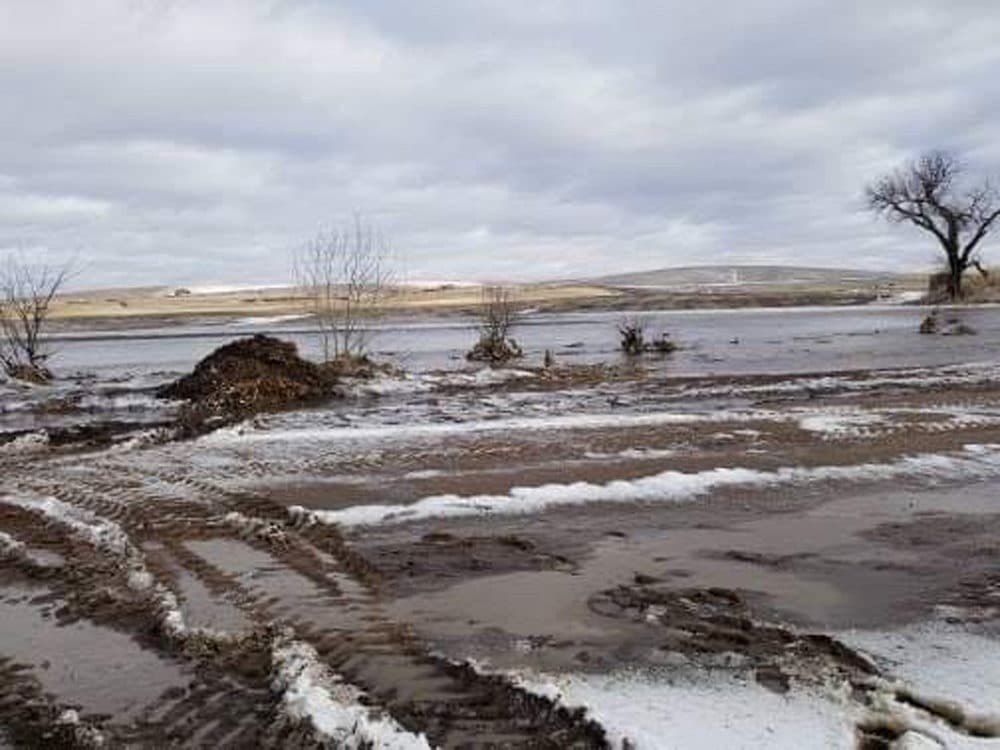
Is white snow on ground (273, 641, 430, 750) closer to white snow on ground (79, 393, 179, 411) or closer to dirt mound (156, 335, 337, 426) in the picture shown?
dirt mound (156, 335, 337, 426)

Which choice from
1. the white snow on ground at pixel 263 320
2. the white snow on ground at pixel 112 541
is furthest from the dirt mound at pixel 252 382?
the white snow on ground at pixel 263 320

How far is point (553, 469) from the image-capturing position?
11.0 meters

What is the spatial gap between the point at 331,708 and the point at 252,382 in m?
15.3

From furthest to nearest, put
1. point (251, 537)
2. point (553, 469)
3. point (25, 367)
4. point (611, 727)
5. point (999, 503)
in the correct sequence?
point (25, 367)
point (553, 469)
point (999, 503)
point (251, 537)
point (611, 727)

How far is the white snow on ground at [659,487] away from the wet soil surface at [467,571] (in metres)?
0.04

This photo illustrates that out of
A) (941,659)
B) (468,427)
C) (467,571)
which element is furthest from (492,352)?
(941,659)

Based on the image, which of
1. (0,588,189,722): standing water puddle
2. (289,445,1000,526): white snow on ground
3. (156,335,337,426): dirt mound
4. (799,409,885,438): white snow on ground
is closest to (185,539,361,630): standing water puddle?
(0,588,189,722): standing water puddle

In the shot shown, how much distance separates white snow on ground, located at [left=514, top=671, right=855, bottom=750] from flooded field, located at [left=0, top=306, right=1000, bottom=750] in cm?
2

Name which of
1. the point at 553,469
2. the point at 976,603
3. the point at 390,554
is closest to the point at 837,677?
the point at 976,603

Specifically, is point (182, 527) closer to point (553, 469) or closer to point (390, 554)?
point (390, 554)

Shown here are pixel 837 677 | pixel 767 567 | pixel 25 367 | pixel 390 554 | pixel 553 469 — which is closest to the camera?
pixel 837 677

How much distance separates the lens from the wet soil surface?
16.1ft

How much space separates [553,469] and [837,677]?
6.07 m

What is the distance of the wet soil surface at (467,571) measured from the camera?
4895 millimetres
